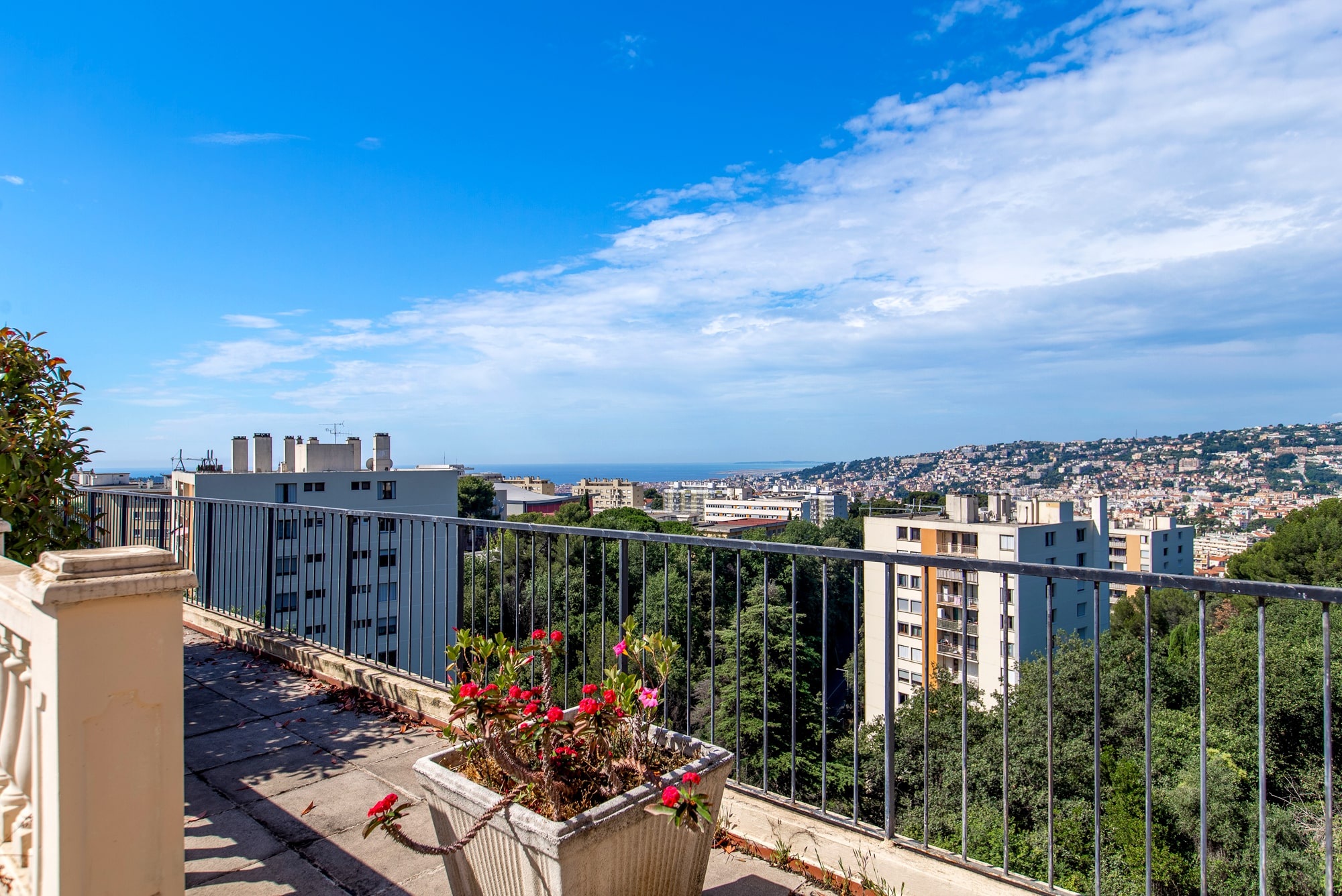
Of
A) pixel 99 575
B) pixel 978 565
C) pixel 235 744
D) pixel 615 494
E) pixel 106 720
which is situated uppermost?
pixel 99 575

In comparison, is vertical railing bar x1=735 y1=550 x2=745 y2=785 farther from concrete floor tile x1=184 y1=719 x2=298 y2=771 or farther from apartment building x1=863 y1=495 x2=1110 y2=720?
apartment building x1=863 y1=495 x2=1110 y2=720

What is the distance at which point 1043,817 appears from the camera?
22.1 m

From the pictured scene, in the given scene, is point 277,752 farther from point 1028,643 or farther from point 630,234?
point 1028,643

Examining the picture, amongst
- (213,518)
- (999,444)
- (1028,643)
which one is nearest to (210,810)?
(213,518)

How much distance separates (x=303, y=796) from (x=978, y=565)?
3.05m

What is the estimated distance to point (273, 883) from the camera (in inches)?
96.3

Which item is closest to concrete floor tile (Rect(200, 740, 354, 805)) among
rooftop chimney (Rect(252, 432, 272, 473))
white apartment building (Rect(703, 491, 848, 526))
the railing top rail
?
the railing top rail

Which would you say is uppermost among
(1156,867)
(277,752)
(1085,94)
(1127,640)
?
(1085,94)

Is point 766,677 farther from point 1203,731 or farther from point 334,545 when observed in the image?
point 334,545

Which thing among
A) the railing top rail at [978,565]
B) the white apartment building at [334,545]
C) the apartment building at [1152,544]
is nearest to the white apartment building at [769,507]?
the apartment building at [1152,544]

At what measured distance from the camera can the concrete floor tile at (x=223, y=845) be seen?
2543mm

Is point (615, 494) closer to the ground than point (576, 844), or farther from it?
closer to the ground

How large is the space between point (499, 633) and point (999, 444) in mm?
183349

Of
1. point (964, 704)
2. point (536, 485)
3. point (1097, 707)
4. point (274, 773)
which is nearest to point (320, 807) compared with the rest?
point (274, 773)
